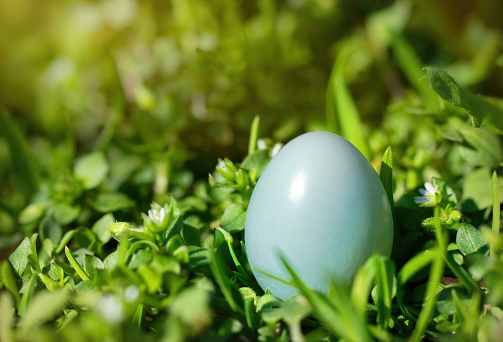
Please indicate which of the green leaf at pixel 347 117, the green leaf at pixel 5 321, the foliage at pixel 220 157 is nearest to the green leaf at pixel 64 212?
the foliage at pixel 220 157

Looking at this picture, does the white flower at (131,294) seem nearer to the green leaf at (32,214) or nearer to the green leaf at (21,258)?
the green leaf at (21,258)

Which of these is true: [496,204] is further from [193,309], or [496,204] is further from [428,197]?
[193,309]

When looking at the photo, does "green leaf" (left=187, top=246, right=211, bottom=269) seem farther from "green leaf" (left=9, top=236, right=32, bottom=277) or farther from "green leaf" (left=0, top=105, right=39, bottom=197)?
"green leaf" (left=0, top=105, right=39, bottom=197)

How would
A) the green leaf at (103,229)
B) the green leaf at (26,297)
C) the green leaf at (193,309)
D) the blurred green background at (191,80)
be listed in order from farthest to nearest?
1. the blurred green background at (191,80)
2. the green leaf at (103,229)
3. the green leaf at (26,297)
4. the green leaf at (193,309)

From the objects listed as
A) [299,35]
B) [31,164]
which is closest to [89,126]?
[31,164]

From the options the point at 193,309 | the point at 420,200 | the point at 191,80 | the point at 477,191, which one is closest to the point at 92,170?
the point at 191,80

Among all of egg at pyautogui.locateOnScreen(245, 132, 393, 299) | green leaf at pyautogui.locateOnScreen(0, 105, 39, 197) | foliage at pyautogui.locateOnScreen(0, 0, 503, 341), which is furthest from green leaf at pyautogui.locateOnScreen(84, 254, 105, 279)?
green leaf at pyautogui.locateOnScreen(0, 105, 39, 197)

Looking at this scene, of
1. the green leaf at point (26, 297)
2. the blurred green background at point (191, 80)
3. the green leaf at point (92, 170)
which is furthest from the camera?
the blurred green background at point (191, 80)
